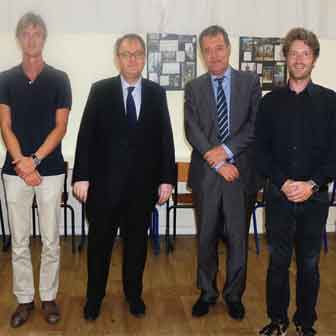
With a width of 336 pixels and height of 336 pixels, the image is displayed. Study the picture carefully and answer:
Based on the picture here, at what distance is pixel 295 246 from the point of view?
2441 mm

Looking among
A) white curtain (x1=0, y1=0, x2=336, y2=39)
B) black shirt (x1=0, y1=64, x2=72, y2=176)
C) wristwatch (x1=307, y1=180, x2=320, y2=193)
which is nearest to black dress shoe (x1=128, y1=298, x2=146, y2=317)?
black shirt (x1=0, y1=64, x2=72, y2=176)

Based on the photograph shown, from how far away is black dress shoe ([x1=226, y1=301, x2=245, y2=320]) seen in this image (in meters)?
2.81

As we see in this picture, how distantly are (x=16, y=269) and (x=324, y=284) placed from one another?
→ 7.09 ft

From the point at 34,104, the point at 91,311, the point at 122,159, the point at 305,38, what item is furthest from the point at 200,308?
the point at 305,38

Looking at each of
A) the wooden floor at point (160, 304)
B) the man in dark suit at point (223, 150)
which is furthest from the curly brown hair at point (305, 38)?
the wooden floor at point (160, 304)

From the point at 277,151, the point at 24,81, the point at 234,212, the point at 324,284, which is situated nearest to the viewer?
the point at 277,151

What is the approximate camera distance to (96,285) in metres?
2.77

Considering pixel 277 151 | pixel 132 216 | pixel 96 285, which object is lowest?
pixel 96 285

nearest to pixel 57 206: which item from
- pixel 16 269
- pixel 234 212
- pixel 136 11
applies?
pixel 16 269

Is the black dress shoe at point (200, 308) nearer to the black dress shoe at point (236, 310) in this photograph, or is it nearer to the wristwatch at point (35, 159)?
the black dress shoe at point (236, 310)

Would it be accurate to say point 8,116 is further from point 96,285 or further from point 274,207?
point 274,207

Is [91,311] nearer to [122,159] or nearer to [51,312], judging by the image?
[51,312]

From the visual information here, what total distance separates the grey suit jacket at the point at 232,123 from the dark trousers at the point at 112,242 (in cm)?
43

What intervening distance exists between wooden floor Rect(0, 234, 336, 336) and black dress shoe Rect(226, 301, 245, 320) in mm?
33
